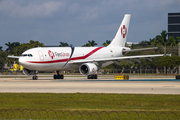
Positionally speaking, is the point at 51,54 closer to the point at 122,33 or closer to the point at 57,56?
the point at 57,56

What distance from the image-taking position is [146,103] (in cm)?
1964

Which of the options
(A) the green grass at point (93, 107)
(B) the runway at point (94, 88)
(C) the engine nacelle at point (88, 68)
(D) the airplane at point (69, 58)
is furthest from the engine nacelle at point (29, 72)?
(A) the green grass at point (93, 107)

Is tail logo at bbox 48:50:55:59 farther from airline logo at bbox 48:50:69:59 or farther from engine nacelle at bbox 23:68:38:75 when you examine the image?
engine nacelle at bbox 23:68:38:75

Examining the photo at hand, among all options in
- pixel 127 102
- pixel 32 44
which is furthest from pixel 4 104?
pixel 32 44

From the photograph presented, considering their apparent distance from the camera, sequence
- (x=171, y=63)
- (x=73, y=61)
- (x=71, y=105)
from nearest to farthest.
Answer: (x=71, y=105) → (x=73, y=61) → (x=171, y=63)

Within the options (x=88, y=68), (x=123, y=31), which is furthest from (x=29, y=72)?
(x=123, y=31)

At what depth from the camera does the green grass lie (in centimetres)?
1523

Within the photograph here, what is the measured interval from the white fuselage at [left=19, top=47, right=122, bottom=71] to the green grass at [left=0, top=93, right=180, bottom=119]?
25324mm

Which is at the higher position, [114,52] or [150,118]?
[114,52]

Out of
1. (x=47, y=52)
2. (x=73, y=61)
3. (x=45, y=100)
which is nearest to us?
(x=45, y=100)

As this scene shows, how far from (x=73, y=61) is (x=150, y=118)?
3824 cm

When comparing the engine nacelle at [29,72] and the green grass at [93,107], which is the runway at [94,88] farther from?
the engine nacelle at [29,72]

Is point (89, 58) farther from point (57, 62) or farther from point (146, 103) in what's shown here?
point (146, 103)

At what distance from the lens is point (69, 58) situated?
5197 centimetres
